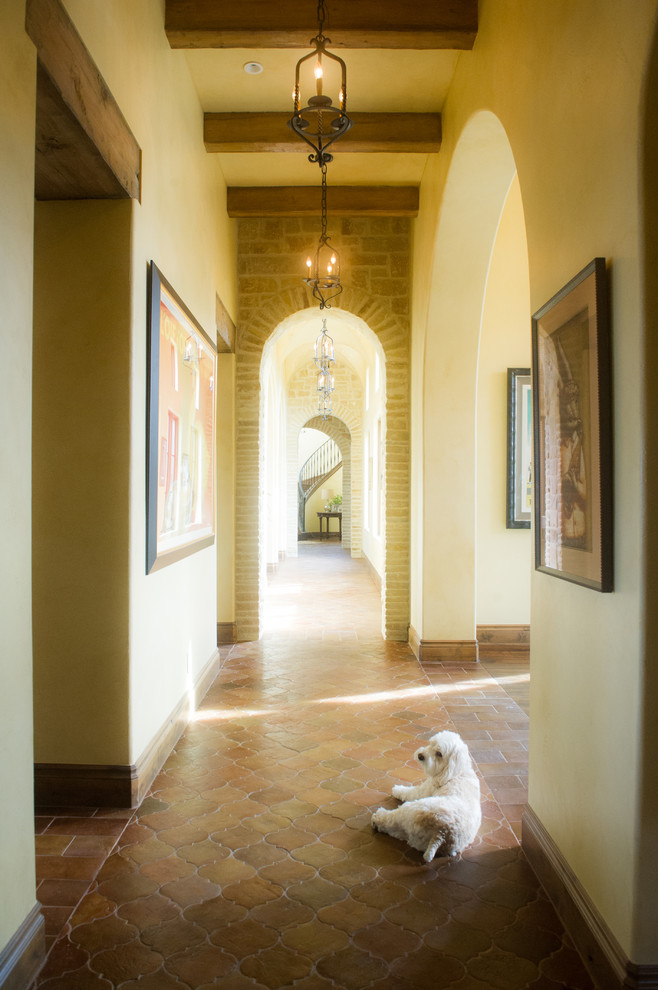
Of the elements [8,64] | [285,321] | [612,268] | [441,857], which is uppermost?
[285,321]

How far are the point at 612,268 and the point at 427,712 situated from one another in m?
3.39

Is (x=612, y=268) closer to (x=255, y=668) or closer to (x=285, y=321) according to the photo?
(x=255, y=668)

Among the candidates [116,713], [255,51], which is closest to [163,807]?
[116,713]

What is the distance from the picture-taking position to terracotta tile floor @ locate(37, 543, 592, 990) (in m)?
2.09

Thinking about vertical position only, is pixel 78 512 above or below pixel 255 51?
below

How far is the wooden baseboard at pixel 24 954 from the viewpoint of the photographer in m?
1.87

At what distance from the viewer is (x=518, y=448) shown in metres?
6.27

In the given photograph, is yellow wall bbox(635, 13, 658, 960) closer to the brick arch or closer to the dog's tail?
the dog's tail

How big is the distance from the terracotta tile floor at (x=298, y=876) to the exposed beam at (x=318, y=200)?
434 centimetres

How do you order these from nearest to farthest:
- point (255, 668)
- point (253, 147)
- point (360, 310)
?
point (253, 147)
point (255, 668)
point (360, 310)

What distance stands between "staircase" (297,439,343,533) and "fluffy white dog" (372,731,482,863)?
19850mm

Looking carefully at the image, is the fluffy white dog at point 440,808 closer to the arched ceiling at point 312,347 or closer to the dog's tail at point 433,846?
the dog's tail at point 433,846

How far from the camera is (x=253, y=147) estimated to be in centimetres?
499

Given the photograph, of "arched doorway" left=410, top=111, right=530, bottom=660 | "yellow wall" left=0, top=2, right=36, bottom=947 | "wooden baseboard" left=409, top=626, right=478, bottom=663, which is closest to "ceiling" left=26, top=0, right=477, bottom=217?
"yellow wall" left=0, top=2, right=36, bottom=947
